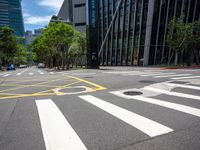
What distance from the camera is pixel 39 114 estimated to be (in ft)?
16.4

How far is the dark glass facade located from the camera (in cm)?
3325

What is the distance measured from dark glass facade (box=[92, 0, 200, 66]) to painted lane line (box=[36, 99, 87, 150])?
91.9ft

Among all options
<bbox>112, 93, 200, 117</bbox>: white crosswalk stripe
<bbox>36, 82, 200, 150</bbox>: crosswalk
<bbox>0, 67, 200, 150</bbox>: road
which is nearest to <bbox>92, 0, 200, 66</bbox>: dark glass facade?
<bbox>112, 93, 200, 117</bbox>: white crosswalk stripe

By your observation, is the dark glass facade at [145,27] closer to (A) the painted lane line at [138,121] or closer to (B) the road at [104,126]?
(B) the road at [104,126]

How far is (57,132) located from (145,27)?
33370mm

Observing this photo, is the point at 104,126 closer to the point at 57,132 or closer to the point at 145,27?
the point at 57,132

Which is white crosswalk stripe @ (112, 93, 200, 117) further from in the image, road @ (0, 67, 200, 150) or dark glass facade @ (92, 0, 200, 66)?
dark glass facade @ (92, 0, 200, 66)

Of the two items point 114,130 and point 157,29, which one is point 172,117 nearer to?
point 114,130

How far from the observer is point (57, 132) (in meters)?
3.71

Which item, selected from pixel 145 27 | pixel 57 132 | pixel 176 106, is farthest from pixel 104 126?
pixel 145 27

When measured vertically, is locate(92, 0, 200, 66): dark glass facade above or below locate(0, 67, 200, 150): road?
above

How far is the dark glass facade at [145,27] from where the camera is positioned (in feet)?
109

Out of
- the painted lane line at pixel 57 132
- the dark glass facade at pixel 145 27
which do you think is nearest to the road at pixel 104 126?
the painted lane line at pixel 57 132

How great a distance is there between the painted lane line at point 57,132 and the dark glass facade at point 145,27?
27996mm
